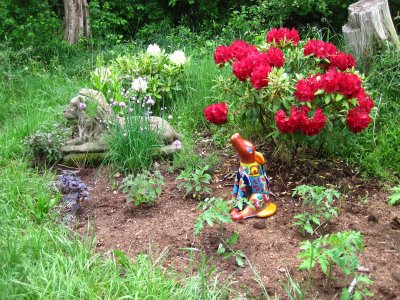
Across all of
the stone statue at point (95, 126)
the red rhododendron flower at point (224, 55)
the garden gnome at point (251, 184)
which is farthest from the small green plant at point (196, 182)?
the red rhododendron flower at point (224, 55)

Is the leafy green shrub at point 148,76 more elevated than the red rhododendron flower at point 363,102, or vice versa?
the red rhododendron flower at point 363,102

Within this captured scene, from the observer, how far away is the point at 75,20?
984cm

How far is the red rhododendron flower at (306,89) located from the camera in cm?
431

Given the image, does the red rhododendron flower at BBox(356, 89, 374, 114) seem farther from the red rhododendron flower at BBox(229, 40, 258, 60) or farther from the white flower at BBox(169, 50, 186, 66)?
the white flower at BBox(169, 50, 186, 66)

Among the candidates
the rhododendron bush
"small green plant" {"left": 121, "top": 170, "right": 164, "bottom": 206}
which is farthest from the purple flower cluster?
the rhododendron bush

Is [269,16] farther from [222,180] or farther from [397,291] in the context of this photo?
[397,291]

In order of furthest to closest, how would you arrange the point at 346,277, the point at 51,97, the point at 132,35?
1. the point at 132,35
2. the point at 51,97
3. the point at 346,277

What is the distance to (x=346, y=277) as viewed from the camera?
11.8ft

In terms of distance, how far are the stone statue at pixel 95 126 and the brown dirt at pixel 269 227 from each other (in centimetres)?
31

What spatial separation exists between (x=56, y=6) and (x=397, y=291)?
30.7ft

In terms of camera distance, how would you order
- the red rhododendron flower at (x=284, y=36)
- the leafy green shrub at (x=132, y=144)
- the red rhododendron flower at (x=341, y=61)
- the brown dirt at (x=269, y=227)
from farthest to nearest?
the red rhododendron flower at (x=284, y=36) < the leafy green shrub at (x=132, y=144) < the red rhododendron flower at (x=341, y=61) < the brown dirt at (x=269, y=227)

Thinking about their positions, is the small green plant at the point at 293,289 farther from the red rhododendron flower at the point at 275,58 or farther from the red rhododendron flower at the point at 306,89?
the red rhododendron flower at the point at 275,58

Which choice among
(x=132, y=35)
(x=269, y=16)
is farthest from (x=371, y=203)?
(x=132, y=35)

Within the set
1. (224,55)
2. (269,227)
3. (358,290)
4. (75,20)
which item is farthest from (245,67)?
(75,20)
